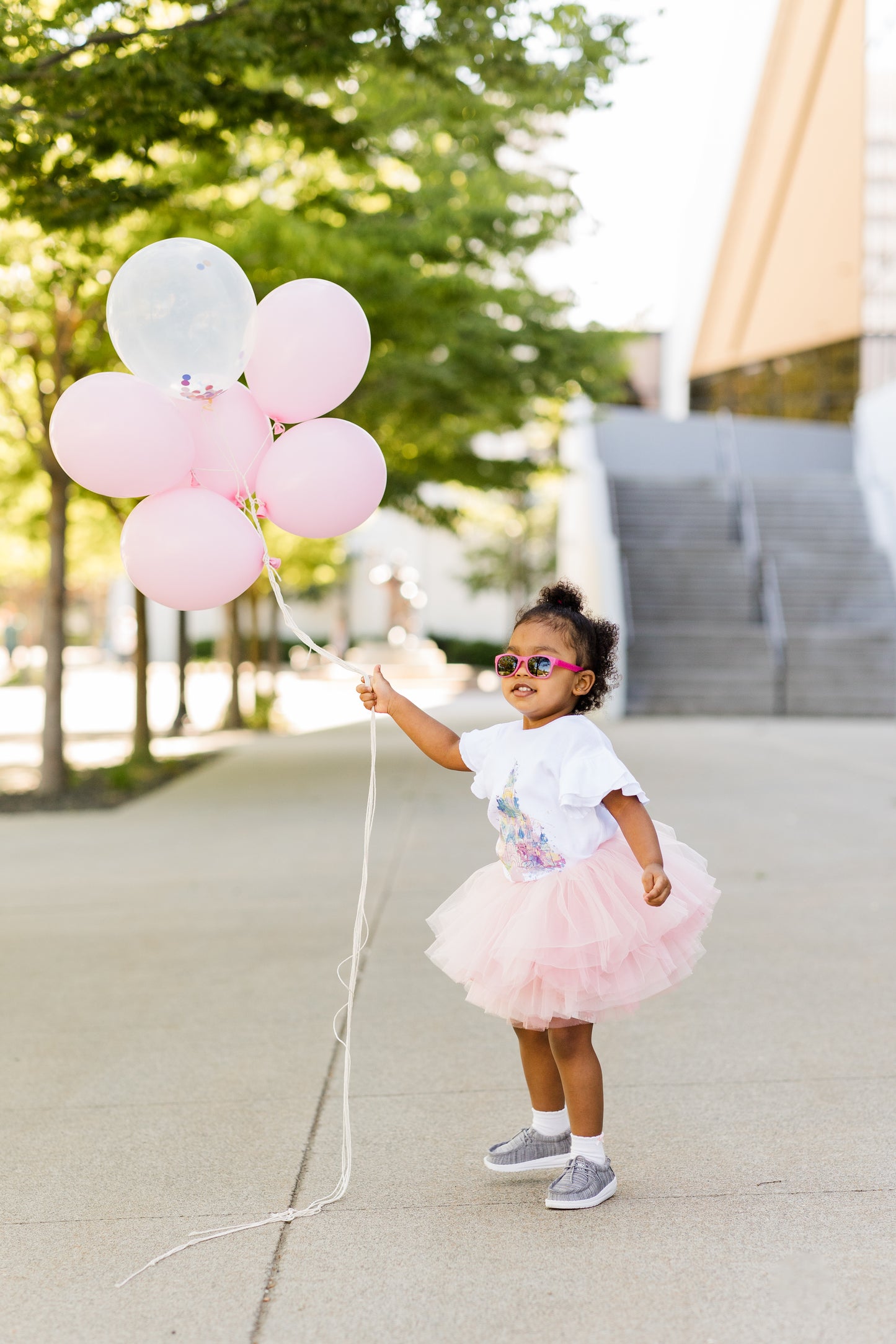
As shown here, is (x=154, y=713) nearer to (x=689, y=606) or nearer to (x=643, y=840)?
(x=689, y=606)

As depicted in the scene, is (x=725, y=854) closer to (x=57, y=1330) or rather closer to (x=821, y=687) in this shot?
(x=57, y=1330)

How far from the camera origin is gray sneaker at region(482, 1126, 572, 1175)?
3.51m

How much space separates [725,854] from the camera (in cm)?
843

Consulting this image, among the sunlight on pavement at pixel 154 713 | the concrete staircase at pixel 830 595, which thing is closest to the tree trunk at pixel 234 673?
the sunlight on pavement at pixel 154 713

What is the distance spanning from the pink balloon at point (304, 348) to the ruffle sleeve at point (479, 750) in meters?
1.01

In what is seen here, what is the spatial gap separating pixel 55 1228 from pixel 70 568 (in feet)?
98.7

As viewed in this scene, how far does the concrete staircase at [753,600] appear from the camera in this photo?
64.1 ft

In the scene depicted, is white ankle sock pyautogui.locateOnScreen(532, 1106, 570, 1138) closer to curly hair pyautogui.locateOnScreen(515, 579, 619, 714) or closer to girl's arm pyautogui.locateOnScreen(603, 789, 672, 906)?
girl's arm pyautogui.locateOnScreen(603, 789, 672, 906)

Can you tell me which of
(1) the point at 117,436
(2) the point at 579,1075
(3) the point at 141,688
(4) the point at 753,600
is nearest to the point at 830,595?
(4) the point at 753,600

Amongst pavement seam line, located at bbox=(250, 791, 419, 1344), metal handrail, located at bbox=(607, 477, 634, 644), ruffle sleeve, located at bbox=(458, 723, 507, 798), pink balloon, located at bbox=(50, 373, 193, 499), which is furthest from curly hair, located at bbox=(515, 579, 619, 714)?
metal handrail, located at bbox=(607, 477, 634, 644)

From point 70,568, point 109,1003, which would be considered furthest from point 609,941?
point 70,568

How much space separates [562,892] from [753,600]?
727 inches

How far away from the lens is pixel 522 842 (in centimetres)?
338

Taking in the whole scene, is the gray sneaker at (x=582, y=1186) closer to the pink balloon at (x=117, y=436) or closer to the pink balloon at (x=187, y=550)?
the pink balloon at (x=187, y=550)
